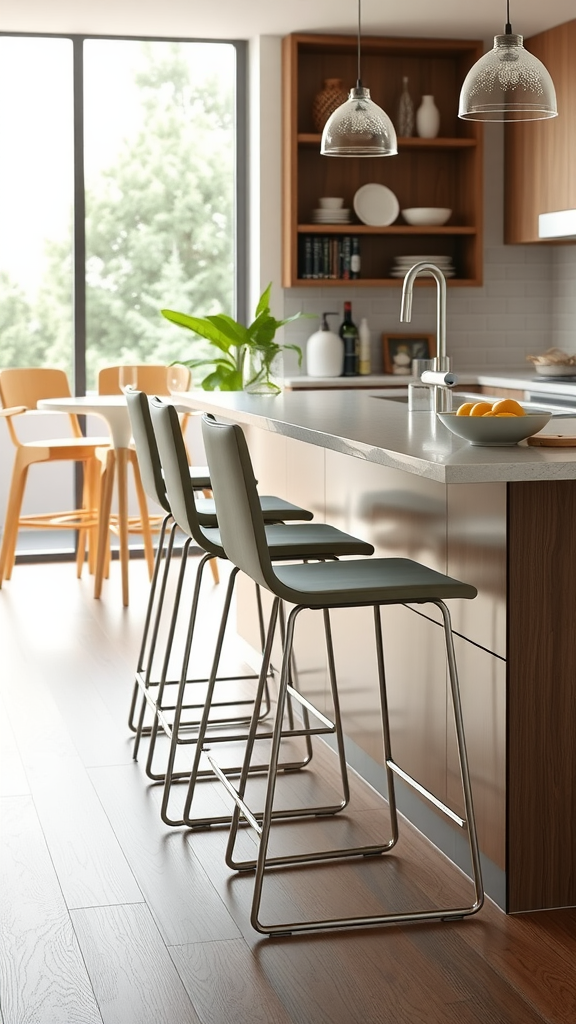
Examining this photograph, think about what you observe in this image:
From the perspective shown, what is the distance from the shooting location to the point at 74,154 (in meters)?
6.62

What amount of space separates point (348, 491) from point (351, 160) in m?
3.60

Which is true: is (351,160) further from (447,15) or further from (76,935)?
(76,935)

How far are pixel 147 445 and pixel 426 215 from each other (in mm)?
3586

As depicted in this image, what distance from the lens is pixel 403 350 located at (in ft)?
22.4

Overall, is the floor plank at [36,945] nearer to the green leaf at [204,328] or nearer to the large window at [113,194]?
the green leaf at [204,328]

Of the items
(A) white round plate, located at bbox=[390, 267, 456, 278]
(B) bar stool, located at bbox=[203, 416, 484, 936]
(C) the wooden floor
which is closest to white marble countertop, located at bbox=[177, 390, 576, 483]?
(B) bar stool, located at bbox=[203, 416, 484, 936]

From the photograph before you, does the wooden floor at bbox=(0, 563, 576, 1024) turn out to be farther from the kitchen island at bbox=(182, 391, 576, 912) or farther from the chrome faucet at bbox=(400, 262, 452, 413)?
the chrome faucet at bbox=(400, 262, 452, 413)

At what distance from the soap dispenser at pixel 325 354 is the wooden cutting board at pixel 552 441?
4034 millimetres

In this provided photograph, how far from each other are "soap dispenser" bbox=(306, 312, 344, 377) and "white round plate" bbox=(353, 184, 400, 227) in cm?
63

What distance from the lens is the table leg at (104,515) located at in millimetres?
5758

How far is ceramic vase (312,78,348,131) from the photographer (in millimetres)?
6441

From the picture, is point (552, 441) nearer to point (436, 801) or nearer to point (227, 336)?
point (436, 801)

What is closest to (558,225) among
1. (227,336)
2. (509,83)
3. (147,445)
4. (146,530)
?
(227,336)

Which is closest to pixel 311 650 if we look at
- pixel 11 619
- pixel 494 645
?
pixel 494 645
